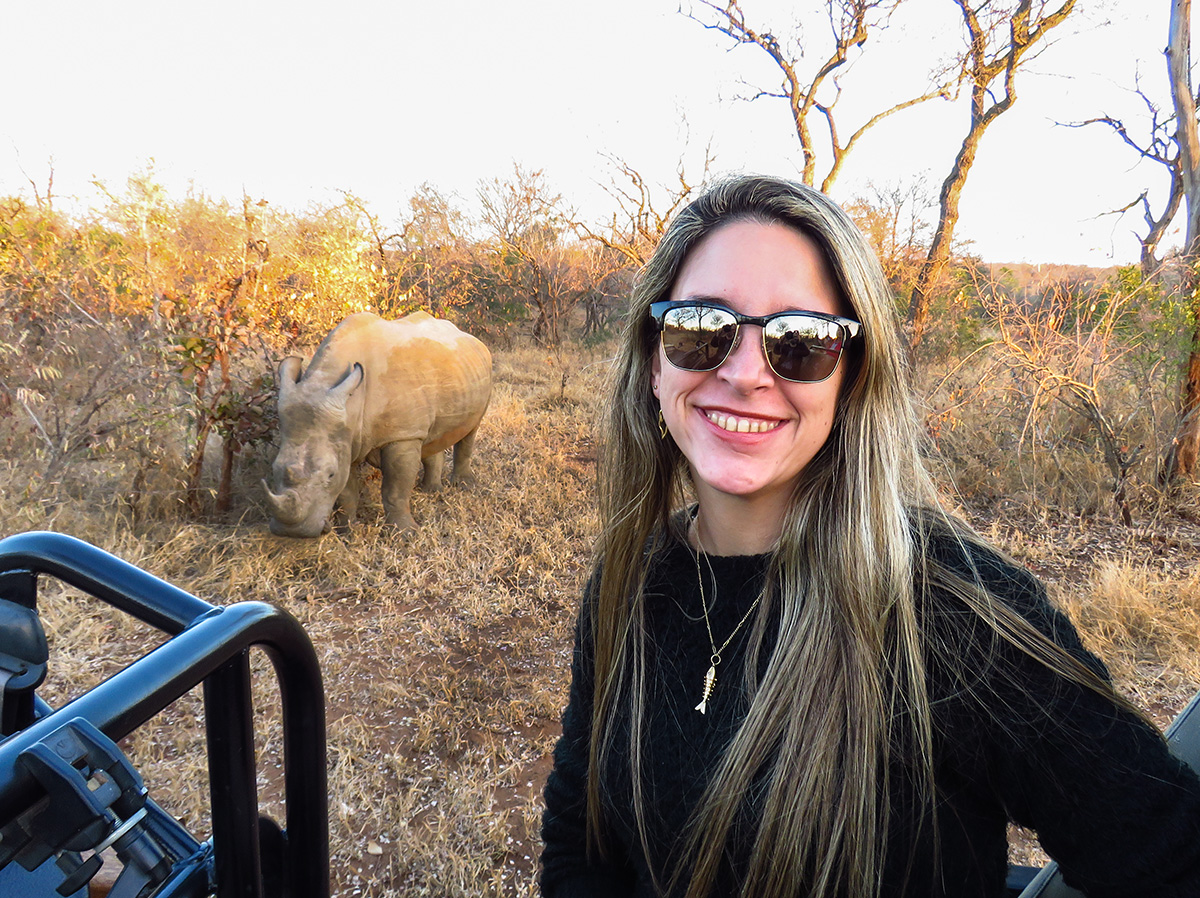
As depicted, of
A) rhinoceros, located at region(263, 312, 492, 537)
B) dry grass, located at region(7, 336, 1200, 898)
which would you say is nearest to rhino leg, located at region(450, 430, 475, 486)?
rhinoceros, located at region(263, 312, 492, 537)

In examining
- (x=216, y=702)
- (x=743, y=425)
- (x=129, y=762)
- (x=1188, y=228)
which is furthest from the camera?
(x=1188, y=228)

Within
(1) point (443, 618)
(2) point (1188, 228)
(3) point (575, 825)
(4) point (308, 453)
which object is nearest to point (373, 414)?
(4) point (308, 453)

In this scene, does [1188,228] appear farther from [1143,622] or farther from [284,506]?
[284,506]

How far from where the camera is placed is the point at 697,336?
4.03ft

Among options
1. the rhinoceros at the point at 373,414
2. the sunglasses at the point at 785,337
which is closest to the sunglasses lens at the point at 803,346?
the sunglasses at the point at 785,337

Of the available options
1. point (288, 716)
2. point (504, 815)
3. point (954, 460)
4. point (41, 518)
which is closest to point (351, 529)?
point (41, 518)

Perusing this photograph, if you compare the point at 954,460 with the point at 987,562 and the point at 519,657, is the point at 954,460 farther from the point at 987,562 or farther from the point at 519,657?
the point at 987,562

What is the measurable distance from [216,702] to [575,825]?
0.93m

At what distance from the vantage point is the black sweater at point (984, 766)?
89 cm

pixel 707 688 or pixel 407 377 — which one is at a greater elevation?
pixel 407 377

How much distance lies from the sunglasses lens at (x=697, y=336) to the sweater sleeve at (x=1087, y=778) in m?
0.62

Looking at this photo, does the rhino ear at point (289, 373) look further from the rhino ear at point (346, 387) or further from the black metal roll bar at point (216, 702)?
the black metal roll bar at point (216, 702)

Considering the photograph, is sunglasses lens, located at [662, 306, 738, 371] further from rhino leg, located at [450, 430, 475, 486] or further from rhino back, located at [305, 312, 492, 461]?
rhino leg, located at [450, 430, 475, 486]

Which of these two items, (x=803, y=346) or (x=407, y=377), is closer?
(x=803, y=346)
